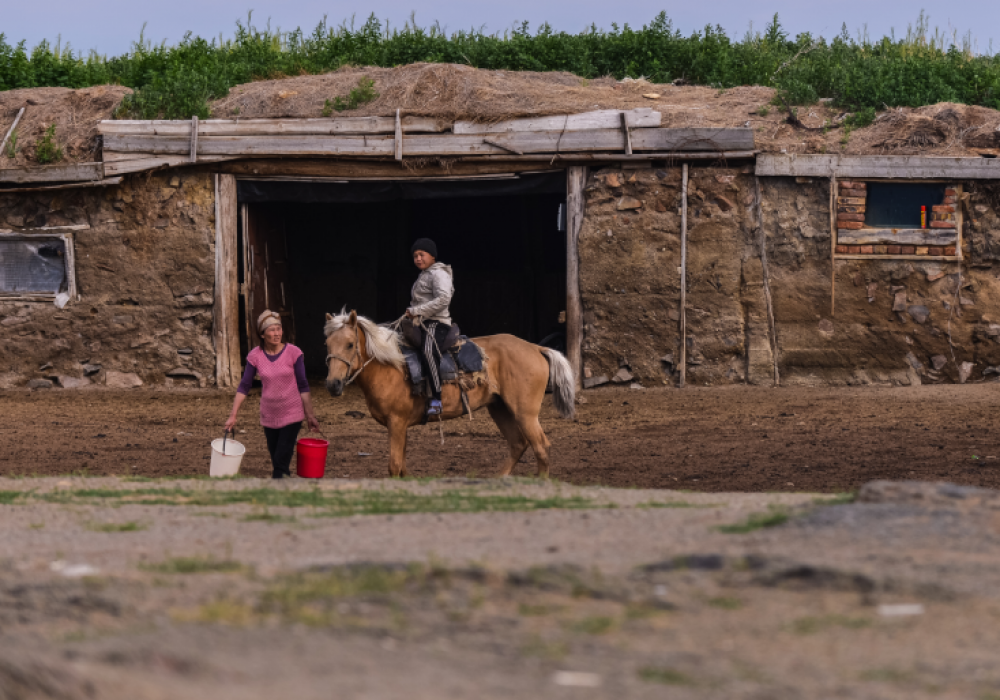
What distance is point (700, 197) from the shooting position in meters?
13.4

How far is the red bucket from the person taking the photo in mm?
8391

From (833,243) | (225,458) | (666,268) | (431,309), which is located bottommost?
(225,458)

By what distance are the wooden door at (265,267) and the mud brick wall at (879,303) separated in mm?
6285

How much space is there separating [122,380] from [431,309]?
6.62 meters

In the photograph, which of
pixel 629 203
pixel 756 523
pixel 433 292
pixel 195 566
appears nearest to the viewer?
pixel 195 566

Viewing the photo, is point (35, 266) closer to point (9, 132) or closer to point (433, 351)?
point (9, 132)

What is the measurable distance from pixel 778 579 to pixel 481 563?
42.8 inches

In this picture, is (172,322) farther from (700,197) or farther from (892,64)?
(892,64)

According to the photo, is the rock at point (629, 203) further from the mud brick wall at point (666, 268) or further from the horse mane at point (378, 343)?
the horse mane at point (378, 343)

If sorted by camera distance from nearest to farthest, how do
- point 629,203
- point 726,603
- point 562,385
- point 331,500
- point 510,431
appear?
point 726,603 < point 331,500 < point 562,385 < point 510,431 < point 629,203

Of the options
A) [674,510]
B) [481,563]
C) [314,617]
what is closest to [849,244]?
[674,510]

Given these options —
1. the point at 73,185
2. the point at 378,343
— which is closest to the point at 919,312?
the point at 378,343

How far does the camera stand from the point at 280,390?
8391 millimetres

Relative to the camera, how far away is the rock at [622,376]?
45.0 feet
